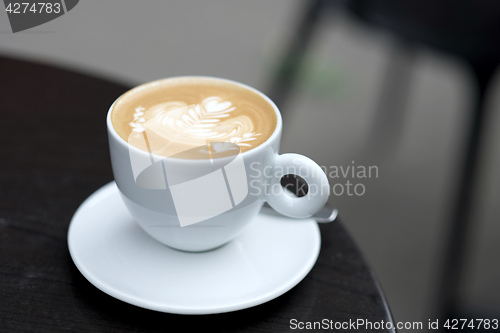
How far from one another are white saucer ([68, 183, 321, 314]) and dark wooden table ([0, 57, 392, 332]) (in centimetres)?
1

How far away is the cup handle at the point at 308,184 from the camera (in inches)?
14.8

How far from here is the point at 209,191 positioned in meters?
0.36

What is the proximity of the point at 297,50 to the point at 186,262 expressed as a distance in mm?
813

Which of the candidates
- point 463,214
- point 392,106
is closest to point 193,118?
point 463,214

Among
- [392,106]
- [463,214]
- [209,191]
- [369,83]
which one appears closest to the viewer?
[209,191]

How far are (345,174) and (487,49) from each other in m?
0.39

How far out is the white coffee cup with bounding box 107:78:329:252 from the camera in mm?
352

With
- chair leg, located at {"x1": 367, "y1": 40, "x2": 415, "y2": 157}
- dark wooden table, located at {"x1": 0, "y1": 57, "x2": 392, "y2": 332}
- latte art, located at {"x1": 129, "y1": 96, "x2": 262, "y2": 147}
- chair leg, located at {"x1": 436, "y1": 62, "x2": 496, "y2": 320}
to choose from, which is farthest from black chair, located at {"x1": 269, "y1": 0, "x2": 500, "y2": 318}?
latte art, located at {"x1": 129, "y1": 96, "x2": 262, "y2": 147}

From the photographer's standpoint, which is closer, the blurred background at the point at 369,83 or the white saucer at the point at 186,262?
the white saucer at the point at 186,262

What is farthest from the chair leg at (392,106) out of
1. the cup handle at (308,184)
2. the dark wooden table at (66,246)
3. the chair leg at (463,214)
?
the cup handle at (308,184)

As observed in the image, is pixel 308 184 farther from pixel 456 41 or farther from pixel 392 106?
pixel 392 106

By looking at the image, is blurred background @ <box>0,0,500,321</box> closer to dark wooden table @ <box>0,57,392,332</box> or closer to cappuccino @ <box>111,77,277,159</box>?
dark wooden table @ <box>0,57,392,332</box>

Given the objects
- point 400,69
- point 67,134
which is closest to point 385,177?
point 400,69

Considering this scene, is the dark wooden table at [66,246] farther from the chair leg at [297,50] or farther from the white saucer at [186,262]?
the chair leg at [297,50]
